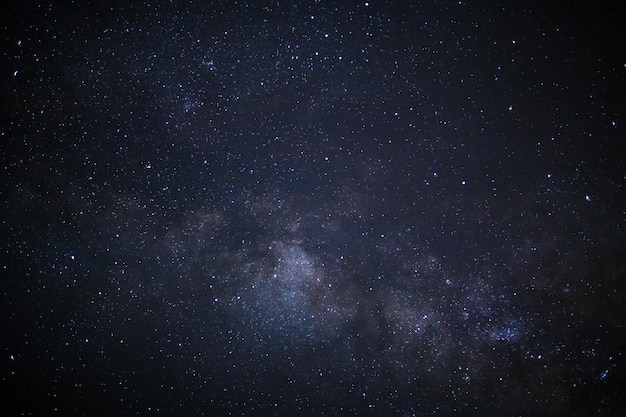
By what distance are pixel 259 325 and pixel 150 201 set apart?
1.25 meters

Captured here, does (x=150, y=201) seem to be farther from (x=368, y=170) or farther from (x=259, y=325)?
(x=368, y=170)

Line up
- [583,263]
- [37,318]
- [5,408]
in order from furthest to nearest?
1. [5,408]
2. [37,318]
3. [583,263]

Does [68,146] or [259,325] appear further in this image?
[259,325]

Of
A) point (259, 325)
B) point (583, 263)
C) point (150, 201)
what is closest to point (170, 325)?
point (259, 325)

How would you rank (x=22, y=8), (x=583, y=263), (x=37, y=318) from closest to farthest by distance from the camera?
(x=22, y=8)
(x=583, y=263)
(x=37, y=318)

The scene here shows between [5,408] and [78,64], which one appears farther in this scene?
[5,408]

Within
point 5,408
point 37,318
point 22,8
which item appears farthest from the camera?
point 5,408

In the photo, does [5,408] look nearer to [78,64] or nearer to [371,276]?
[78,64]

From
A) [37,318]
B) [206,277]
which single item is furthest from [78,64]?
[37,318]

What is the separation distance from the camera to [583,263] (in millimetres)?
2357

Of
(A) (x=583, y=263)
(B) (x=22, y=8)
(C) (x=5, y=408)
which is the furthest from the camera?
(C) (x=5, y=408)

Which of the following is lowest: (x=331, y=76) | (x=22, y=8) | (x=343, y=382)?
(x=343, y=382)

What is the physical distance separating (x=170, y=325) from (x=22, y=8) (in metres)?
2.48

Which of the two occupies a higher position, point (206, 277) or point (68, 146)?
point (68, 146)
